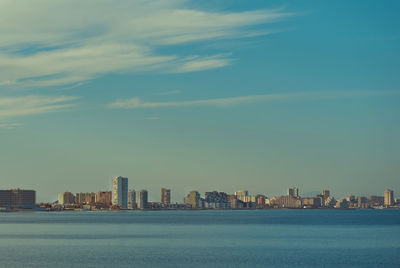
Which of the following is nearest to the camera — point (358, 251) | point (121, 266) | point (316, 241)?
point (121, 266)

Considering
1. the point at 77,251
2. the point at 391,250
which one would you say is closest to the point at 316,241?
the point at 391,250

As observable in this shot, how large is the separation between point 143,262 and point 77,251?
18.8 meters

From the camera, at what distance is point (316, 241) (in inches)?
4520

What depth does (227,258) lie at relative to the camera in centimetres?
8694

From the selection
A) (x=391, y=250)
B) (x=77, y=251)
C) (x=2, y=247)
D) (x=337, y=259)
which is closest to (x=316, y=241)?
(x=391, y=250)

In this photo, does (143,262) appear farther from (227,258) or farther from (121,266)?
(227,258)

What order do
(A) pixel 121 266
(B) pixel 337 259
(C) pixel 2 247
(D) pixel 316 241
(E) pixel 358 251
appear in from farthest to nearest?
(D) pixel 316 241, (C) pixel 2 247, (E) pixel 358 251, (B) pixel 337 259, (A) pixel 121 266

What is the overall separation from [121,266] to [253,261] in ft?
54.8

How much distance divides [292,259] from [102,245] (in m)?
36.3

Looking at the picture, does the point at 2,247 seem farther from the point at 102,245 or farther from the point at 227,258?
the point at 227,258

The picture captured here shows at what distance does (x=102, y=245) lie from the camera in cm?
10888

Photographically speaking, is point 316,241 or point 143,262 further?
point 316,241

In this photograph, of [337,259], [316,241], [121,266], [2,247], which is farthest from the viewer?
[316,241]

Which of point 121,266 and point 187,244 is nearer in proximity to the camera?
point 121,266
